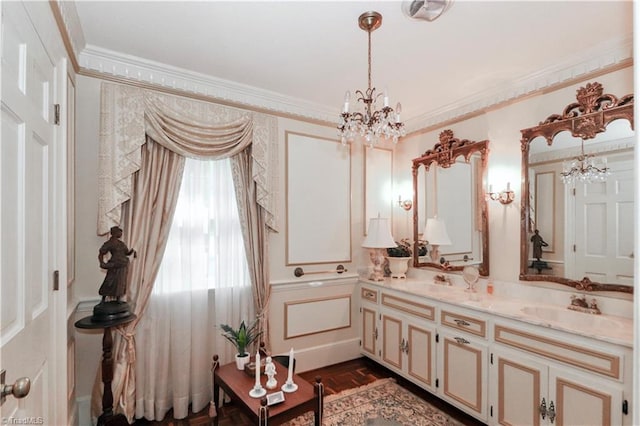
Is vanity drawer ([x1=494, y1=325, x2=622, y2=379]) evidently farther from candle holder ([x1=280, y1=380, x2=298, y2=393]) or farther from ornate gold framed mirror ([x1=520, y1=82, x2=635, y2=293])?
candle holder ([x1=280, y1=380, x2=298, y2=393])

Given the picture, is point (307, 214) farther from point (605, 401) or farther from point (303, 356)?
point (605, 401)

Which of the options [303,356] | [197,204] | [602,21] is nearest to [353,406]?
[303,356]

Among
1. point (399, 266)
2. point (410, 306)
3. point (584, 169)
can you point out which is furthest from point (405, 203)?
point (584, 169)

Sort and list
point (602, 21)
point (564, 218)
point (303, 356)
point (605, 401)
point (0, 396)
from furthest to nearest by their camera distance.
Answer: point (303, 356) < point (564, 218) < point (602, 21) < point (605, 401) < point (0, 396)

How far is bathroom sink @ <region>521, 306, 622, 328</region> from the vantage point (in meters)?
2.10

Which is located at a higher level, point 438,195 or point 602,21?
point 602,21

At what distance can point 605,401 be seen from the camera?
70.0 inches

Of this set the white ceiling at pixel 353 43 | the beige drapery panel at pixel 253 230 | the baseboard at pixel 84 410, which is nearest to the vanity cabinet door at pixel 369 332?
the beige drapery panel at pixel 253 230

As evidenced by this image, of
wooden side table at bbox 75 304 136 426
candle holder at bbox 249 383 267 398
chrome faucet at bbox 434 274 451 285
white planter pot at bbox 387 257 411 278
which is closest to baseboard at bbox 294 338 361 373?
white planter pot at bbox 387 257 411 278

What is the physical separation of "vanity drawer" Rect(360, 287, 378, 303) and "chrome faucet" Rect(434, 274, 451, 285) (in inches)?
25.5

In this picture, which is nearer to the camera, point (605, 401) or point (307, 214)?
point (605, 401)

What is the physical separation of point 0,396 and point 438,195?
11.2 feet

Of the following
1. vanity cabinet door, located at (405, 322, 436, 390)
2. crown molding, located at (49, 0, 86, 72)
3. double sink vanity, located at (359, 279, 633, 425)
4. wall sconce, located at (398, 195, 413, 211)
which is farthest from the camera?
wall sconce, located at (398, 195, 413, 211)

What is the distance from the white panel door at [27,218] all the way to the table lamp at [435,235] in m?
3.18
